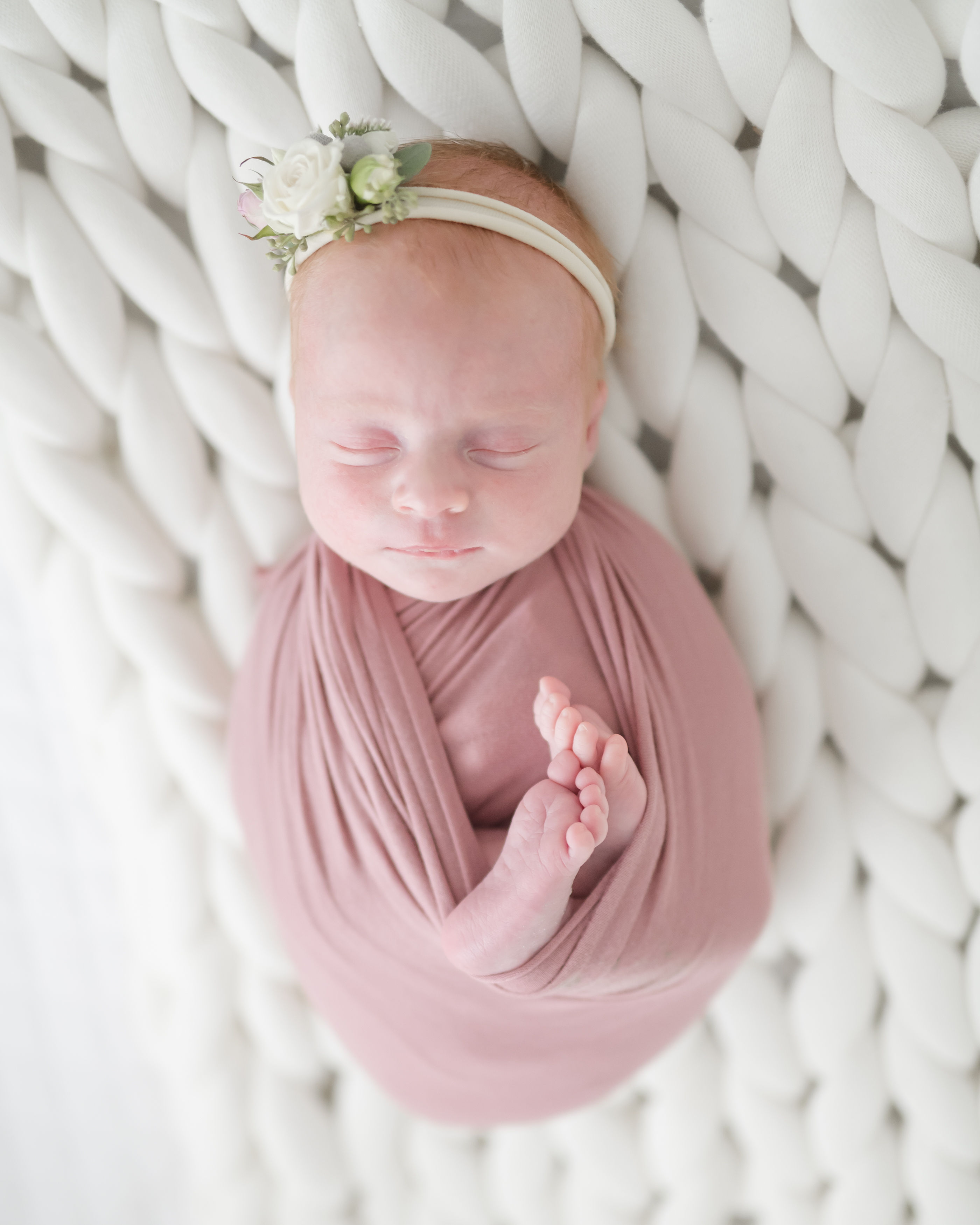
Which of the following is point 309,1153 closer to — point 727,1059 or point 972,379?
point 727,1059

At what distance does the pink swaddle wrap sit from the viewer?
0.77m

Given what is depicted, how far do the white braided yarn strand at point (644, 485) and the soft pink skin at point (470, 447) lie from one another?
17 cm

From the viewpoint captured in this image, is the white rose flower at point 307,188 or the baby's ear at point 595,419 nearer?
the white rose flower at point 307,188

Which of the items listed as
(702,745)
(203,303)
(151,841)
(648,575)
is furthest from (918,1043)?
(203,303)

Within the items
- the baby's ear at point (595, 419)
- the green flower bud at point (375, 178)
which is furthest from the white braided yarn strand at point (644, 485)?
the green flower bud at point (375, 178)

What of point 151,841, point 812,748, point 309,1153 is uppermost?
point 812,748

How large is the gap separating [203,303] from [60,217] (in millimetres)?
149

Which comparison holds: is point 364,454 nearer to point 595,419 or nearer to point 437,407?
point 437,407

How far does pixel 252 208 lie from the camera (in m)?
0.72

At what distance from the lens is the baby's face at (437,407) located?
0.68 meters

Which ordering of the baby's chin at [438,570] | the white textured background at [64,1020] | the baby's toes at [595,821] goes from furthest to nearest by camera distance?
the white textured background at [64,1020]
the baby's chin at [438,570]
the baby's toes at [595,821]

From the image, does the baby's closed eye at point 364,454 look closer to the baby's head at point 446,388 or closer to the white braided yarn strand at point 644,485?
the baby's head at point 446,388

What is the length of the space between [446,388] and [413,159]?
169 mm

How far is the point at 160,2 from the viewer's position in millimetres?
791
